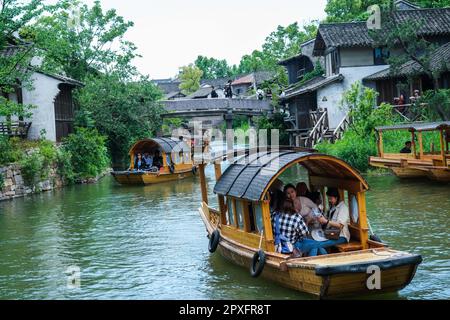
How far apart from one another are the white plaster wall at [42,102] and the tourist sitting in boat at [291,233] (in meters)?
20.8

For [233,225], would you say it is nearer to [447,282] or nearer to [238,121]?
[447,282]

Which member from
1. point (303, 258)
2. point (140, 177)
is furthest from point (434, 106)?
point (303, 258)

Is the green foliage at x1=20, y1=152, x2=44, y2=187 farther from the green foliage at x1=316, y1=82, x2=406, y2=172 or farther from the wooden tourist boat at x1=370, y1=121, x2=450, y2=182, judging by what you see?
the wooden tourist boat at x1=370, y1=121, x2=450, y2=182

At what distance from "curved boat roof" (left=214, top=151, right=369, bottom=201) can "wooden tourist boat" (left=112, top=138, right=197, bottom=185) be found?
50.3ft

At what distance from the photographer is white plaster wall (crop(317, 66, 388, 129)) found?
34.8m

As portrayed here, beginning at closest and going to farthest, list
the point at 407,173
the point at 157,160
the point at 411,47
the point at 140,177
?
1. the point at 407,173
2. the point at 140,177
3. the point at 411,47
4. the point at 157,160

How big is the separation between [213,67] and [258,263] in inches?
3887

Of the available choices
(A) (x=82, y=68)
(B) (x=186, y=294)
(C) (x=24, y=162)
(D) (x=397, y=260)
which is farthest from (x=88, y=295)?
(A) (x=82, y=68)

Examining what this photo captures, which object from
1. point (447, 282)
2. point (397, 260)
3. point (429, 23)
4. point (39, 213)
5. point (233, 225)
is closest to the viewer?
point (397, 260)

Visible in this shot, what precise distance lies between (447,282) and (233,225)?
3626 mm

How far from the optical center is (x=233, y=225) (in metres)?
12.0

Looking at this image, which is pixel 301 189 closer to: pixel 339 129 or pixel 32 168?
pixel 32 168

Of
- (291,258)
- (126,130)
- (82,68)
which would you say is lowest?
(291,258)

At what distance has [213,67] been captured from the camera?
4245 inches
